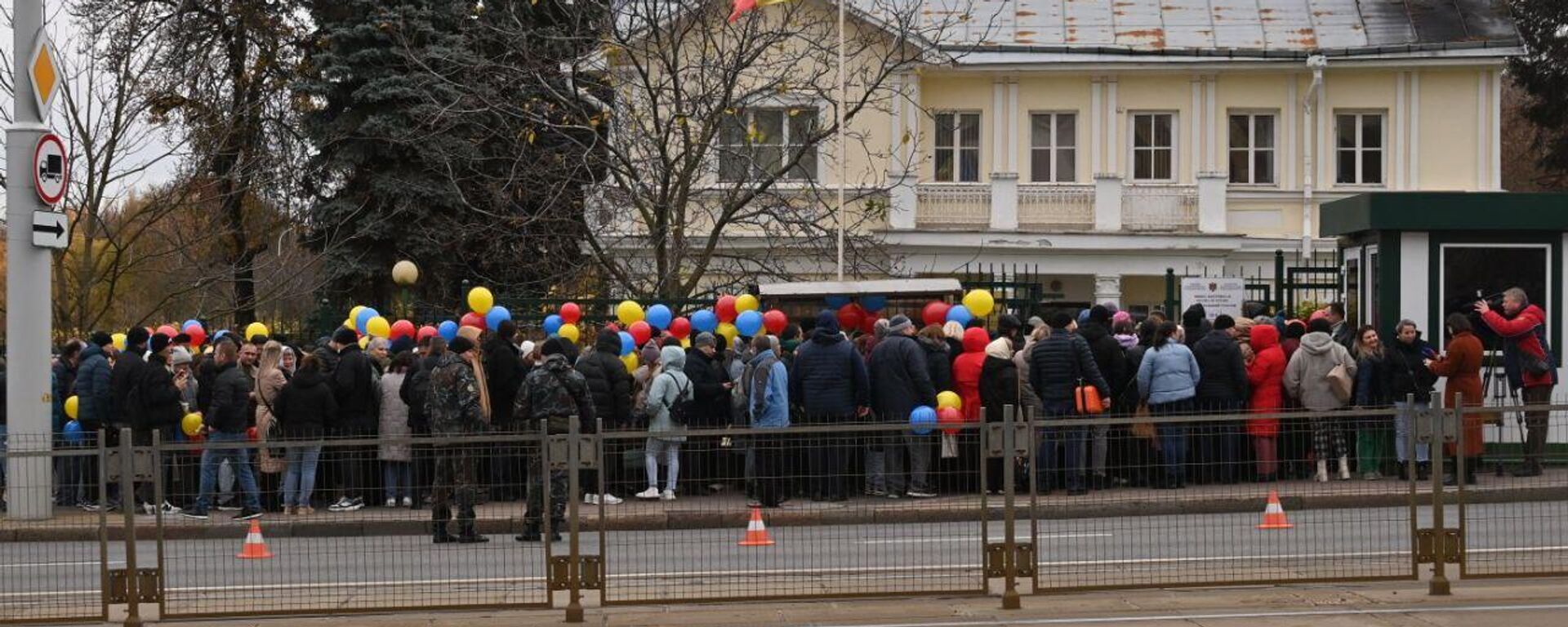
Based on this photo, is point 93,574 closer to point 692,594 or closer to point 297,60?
point 692,594

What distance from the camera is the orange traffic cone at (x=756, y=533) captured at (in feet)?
36.7

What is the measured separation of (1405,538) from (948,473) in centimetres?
281

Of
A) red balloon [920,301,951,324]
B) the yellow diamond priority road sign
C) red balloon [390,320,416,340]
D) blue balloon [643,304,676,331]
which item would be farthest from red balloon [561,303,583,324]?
→ the yellow diamond priority road sign

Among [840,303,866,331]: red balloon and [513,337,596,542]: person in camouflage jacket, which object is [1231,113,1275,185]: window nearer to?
[840,303,866,331]: red balloon

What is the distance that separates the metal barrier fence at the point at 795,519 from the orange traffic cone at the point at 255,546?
0.08 ft

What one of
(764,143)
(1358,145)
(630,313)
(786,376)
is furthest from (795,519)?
(1358,145)

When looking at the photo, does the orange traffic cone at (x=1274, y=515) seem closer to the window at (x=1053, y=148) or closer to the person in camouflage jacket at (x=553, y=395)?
the person in camouflage jacket at (x=553, y=395)

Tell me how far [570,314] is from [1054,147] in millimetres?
18152

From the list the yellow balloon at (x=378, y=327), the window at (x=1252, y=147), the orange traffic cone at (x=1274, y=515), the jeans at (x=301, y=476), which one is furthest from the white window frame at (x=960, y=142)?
the jeans at (x=301, y=476)

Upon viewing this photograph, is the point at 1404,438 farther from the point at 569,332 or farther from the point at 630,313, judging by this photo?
the point at 569,332

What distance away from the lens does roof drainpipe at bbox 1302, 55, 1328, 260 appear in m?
36.9

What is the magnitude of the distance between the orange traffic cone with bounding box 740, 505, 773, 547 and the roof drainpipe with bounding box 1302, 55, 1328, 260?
27.3m

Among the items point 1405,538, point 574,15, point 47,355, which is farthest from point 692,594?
point 574,15

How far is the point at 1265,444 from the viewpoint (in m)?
12.0
